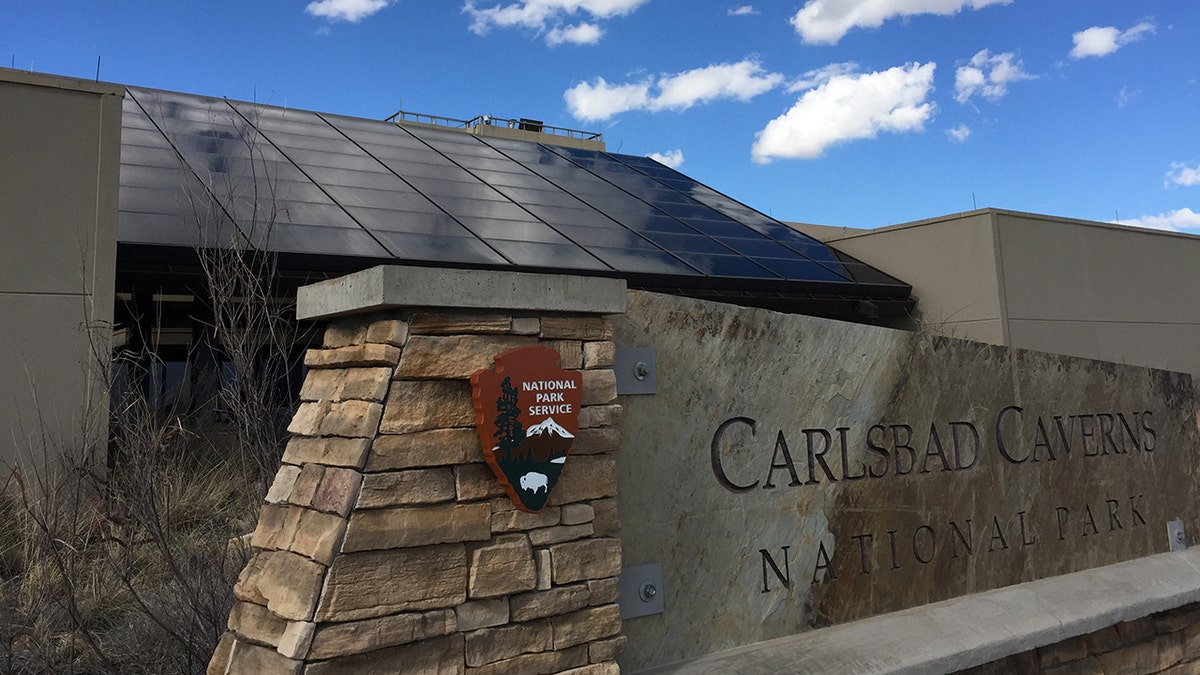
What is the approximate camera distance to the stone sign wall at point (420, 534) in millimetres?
2990

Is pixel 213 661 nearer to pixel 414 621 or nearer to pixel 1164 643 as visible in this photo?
pixel 414 621

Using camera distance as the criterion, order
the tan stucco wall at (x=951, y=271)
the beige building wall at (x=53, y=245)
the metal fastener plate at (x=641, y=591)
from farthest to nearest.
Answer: the tan stucco wall at (x=951, y=271) < the beige building wall at (x=53, y=245) < the metal fastener plate at (x=641, y=591)

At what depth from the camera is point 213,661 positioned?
3.35m

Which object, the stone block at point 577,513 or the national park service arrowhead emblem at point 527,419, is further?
the stone block at point 577,513

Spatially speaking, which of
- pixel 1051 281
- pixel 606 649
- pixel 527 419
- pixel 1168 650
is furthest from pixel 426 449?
pixel 1051 281

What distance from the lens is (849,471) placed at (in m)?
4.81

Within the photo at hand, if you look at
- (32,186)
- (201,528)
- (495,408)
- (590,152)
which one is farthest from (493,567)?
(590,152)

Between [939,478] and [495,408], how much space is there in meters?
3.17

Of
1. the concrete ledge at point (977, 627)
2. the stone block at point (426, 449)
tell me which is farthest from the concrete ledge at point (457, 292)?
the concrete ledge at point (977, 627)

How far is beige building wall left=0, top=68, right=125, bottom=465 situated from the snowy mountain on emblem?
525 cm

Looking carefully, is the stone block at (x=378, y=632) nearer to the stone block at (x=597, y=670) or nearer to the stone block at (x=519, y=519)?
the stone block at (x=519, y=519)

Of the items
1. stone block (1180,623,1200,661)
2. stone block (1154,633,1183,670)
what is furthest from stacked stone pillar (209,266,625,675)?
stone block (1180,623,1200,661)

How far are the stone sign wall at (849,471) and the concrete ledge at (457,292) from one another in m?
0.43

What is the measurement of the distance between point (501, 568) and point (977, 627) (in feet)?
9.63
